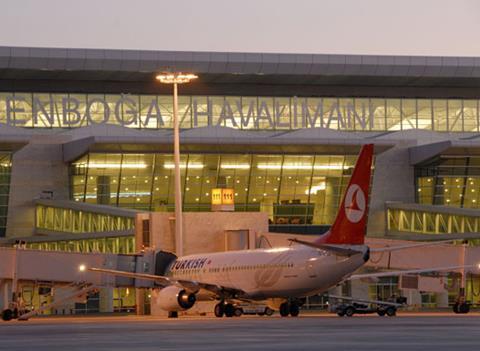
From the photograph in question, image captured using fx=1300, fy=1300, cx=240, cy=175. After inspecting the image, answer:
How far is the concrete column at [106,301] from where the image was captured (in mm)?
111444

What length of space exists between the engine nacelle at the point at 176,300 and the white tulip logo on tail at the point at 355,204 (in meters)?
12.3

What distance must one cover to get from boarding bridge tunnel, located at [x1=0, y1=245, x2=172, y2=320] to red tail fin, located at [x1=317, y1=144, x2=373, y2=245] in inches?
678

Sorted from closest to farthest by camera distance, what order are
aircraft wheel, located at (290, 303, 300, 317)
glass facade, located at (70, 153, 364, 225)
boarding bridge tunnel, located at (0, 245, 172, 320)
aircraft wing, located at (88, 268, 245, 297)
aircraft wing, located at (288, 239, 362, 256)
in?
aircraft wing, located at (288, 239, 362, 256) < aircraft wheel, located at (290, 303, 300, 317) < aircraft wing, located at (88, 268, 245, 297) < boarding bridge tunnel, located at (0, 245, 172, 320) < glass facade, located at (70, 153, 364, 225)

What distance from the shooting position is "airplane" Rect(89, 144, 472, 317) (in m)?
68.7

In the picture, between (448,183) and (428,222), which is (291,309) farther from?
(448,183)

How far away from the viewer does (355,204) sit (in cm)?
6881

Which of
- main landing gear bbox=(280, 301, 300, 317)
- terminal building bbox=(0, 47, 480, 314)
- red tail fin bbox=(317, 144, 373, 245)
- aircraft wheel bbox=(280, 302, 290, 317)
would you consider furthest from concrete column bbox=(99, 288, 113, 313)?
red tail fin bbox=(317, 144, 373, 245)

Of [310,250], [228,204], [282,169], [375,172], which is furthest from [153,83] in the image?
[310,250]

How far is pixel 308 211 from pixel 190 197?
38.3 ft

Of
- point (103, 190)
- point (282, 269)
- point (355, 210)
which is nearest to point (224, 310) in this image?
point (282, 269)

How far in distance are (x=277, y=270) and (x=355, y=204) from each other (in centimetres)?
625

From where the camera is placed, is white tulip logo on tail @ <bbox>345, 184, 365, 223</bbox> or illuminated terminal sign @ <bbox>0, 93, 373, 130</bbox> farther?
illuminated terminal sign @ <bbox>0, 93, 373, 130</bbox>

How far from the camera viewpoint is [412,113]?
422 feet

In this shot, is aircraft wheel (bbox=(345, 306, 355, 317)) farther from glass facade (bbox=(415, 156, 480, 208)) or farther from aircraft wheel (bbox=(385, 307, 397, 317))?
glass facade (bbox=(415, 156, 480, 208))
